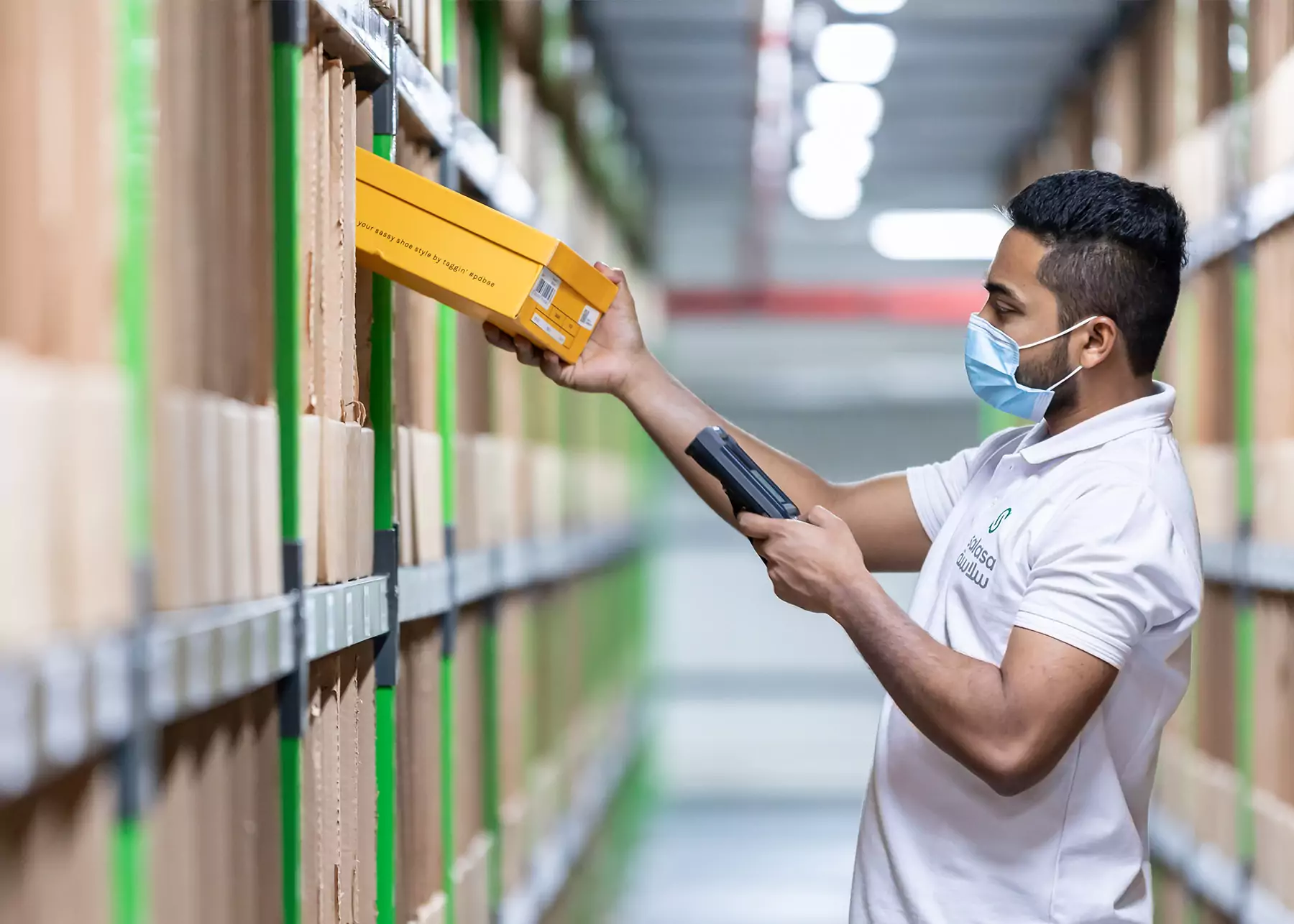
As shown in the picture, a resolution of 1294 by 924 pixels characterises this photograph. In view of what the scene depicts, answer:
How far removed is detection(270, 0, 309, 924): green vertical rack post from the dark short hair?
1172mm

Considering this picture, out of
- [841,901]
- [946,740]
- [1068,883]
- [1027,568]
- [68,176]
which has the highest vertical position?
[68,176]

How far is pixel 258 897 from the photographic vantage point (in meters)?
2.06

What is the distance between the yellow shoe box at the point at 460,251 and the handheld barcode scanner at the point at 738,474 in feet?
1.12

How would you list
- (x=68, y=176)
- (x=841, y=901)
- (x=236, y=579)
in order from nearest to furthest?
1. (x=68, y=176)
2. (x=236, y=579)
3. (x=841, y=901)

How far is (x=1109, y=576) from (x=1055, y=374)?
443 mm

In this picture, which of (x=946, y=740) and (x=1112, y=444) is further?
(x=1112, y=444)

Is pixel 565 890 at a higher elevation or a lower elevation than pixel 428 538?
lower

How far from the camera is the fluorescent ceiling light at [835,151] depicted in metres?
7.84

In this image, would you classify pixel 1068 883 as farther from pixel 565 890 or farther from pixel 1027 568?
pixel 565 890

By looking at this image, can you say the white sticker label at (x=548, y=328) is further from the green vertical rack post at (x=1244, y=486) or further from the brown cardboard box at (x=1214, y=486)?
the brown cardboard box at (x=1214, y=486)

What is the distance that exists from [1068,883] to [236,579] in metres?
1.31

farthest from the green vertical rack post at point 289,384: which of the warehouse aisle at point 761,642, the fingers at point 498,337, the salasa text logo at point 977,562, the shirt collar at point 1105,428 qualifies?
the warehouse aisle at point 761,642

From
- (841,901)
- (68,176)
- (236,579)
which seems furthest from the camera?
(841,901)

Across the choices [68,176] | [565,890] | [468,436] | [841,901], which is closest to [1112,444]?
[68,176]
